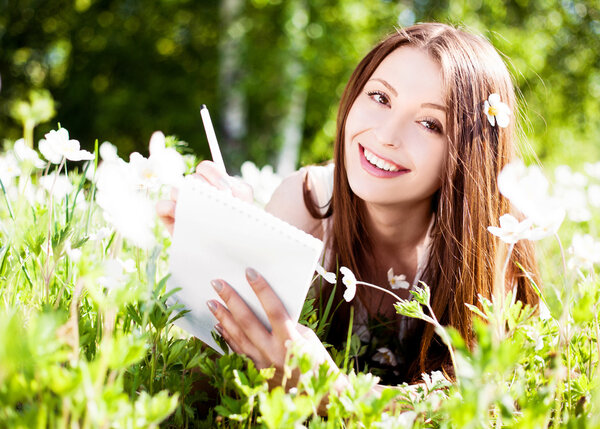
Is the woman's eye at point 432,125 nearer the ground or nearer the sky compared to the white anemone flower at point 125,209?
nearer the sky

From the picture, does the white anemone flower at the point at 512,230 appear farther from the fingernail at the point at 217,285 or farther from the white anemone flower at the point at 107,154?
the white anemone flower at the point at 107,154

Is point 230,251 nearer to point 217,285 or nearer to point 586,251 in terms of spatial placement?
point 217,285

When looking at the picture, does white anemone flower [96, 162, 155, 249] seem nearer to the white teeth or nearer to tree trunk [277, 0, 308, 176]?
the white teeth

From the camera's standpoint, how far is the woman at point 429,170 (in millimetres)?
1536

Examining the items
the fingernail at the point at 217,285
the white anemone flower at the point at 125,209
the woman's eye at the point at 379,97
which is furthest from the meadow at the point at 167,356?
the woman's eye at the point at 379,97

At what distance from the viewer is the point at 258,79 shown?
731 cm

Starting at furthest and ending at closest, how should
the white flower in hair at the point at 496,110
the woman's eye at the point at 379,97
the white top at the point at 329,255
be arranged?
the white top at the point at 329,255
the woman's eye at the point at 379,97
the white flower in hair at the point at 496,110

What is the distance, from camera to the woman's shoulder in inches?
81.1

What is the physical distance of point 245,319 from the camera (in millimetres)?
1014

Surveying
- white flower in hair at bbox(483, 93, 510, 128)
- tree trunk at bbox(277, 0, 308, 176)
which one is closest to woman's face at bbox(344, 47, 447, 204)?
white flower in hair at bbox(483, 93, 510, 128)

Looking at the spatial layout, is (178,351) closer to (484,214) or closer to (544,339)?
(544,339)

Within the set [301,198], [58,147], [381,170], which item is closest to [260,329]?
[58,147]

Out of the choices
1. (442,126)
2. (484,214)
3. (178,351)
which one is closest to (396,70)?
(442,126)

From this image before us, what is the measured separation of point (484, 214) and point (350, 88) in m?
0.64
